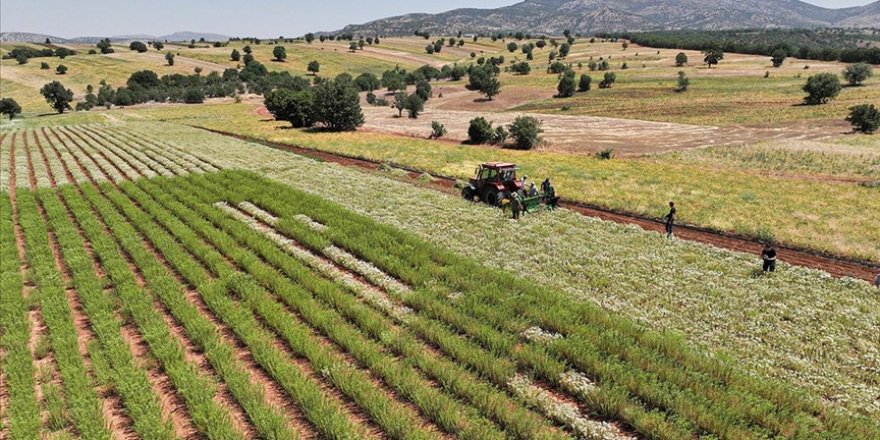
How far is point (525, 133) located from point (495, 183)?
28.4 meters

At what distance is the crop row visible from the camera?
996 centimetres

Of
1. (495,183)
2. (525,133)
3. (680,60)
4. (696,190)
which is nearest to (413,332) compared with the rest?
(495,183)

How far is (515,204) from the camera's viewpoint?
2467 cm

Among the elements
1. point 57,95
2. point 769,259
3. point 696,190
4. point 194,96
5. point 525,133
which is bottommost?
point 696,190

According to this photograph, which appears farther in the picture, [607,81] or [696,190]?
[607,81]

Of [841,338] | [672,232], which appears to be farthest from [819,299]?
[672,232]

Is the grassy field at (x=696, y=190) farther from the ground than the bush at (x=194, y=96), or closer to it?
closer to it

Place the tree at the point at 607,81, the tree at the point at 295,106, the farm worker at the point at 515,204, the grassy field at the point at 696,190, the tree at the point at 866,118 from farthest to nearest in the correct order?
1. the tree at the point at 607,81
2. the tree at the point at 295,106
3. the tree at the point at 866,118
4. the farm worker at the point at 515,204
5. the grassy field at the point at 696,190

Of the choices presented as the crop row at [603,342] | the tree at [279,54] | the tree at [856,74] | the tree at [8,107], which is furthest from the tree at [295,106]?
the tree at [279,54]

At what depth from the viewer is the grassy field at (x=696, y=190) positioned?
2420 centimetres

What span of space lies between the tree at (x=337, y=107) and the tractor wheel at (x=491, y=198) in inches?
1737

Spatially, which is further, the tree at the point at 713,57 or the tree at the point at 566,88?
the tree at the point at 713,57

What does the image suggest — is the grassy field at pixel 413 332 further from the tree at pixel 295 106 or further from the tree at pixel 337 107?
the tree at pixel 295 106

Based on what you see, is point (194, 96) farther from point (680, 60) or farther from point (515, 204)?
point (680, 60)
